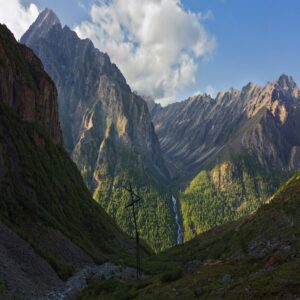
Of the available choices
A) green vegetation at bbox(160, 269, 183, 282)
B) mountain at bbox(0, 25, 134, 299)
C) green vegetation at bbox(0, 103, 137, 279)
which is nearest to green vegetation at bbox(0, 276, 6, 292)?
mountain at bbox(0, 25, 134, 299)

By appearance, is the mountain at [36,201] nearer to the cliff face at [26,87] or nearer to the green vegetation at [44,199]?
the green vegetation at [44,199]

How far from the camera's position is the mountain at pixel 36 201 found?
1921 inches

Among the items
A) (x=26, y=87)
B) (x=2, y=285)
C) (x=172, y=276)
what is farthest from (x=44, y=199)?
(x=172, y=276)

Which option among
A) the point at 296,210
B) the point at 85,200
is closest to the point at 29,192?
the point at 85,200

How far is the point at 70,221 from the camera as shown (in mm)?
96000

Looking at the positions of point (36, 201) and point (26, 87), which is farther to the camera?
point (26, 87)

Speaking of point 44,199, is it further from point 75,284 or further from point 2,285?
point 2,285

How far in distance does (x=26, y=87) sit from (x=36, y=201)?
157 ft

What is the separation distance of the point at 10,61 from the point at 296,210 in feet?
315

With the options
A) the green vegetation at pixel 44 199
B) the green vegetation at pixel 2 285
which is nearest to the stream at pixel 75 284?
the green vegetation at pixel 44 199

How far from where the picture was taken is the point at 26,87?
11862 centimetres

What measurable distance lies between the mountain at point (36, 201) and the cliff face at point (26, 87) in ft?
0.91

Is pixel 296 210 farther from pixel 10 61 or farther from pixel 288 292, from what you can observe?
pixel 10 61

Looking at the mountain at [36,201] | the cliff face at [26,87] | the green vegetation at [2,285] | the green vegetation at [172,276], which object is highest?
the cliff face at [26,87]
